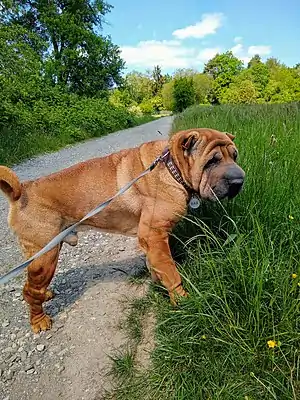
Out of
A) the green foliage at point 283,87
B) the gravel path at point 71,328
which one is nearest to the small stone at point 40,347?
the gravel path at point 71,328

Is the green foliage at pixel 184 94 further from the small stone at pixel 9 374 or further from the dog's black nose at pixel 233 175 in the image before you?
the small stone at pixel 9 374

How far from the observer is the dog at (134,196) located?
8.74ft

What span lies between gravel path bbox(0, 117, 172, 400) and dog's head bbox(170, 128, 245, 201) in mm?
1234

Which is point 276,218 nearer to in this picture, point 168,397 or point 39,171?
point 168,397

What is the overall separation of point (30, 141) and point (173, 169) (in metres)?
10.6

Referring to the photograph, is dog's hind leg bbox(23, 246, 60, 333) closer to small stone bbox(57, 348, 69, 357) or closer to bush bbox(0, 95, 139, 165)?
small stone bbox(57, 348, 69, 357)

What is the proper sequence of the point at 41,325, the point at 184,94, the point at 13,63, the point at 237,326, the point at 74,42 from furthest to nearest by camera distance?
1. the point at 184,94
2. the point at 74,42
3. the point at 13,63
4. the point at 41,325
5. the point at 237,326

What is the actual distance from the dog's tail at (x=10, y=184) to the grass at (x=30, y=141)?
24.8ft

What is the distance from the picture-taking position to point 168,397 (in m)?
2.02

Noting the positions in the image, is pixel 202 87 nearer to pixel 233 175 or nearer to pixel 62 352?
pixel 233 175

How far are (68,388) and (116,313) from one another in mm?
789

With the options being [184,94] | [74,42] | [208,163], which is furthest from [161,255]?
[184,94]

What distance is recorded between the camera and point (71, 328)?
2.94 metres

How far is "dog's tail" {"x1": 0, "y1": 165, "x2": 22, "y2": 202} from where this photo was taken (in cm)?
271
